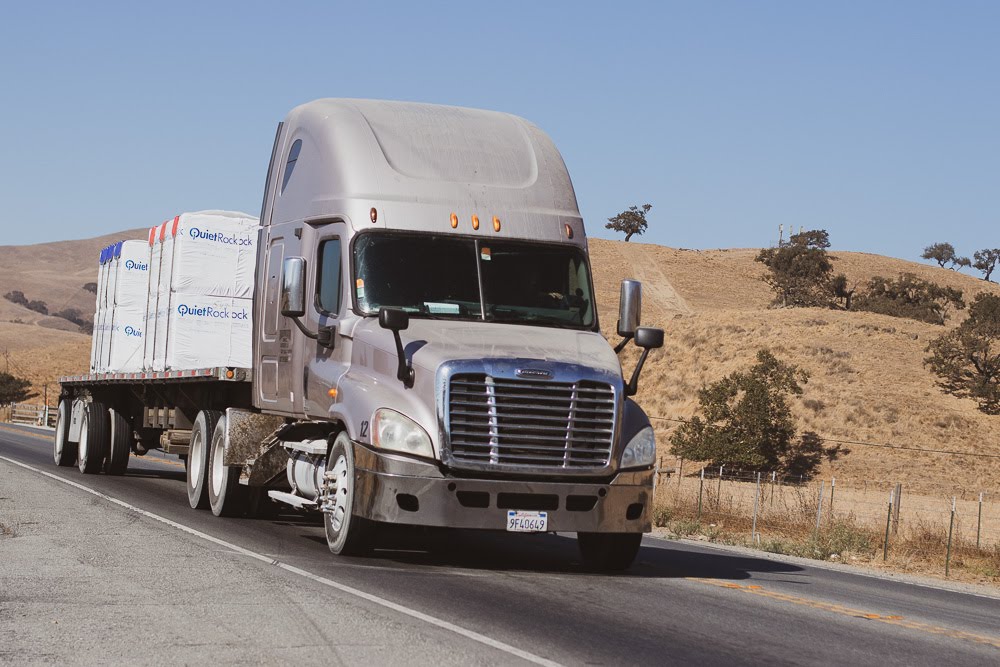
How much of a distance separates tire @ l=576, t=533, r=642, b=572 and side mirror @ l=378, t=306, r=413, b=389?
2.57 meters

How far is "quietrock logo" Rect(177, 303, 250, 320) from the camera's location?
58.7 feet

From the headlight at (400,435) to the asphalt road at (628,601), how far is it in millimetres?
1073

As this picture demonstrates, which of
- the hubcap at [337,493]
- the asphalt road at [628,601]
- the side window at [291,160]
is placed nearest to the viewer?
the asphalt road at [628,601]

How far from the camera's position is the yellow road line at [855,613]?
985 centimetres

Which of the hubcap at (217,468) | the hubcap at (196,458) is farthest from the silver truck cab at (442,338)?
the hubcap at (196,458)

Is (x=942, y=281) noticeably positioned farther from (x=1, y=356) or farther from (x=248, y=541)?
(x=248, y=541)

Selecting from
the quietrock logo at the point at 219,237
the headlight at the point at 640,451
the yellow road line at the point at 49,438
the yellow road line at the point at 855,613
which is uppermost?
the quietrock logo at the point at 219,237

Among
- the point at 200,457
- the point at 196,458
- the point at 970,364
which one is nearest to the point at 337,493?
the point at 200,457

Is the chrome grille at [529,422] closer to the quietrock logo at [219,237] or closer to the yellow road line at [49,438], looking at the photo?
the quietrock logo at [219,237]

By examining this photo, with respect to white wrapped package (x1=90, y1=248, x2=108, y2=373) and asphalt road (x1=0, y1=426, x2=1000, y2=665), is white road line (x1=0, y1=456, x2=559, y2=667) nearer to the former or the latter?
asphalt road (x1=0, y1=426, x2=1000, y2=665)

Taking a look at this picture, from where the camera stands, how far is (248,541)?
1320cm

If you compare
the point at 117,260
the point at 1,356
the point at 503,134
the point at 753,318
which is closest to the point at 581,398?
the point at 503,134

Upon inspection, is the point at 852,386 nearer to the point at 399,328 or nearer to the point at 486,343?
the point at 486,343

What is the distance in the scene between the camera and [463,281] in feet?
40.7
